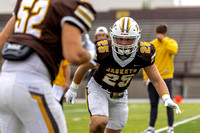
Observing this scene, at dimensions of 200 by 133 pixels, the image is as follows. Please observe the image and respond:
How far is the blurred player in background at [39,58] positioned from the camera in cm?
270

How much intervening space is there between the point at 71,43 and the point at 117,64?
6.45 feet

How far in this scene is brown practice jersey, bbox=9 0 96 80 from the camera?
2.77 meters

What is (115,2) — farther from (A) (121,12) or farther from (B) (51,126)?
(B) (51,126)

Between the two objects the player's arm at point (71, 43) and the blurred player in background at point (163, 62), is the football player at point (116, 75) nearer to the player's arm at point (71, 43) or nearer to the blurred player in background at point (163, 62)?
the player's arm at point (71, 43)

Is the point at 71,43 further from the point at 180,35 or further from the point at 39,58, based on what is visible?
the point at 180,35

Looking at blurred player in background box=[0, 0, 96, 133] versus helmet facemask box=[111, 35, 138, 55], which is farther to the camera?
helmet facemask box=[111, 35, 138, 55]

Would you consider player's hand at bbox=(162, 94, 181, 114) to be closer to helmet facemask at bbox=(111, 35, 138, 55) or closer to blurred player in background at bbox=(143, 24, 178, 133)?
helmet facemask at bbox=(111, 35, 138, 55)

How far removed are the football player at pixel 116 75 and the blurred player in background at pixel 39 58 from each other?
1539 mm

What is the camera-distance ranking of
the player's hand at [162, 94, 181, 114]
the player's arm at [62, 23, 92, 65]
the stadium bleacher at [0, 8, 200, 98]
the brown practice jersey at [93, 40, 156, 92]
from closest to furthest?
the player's arm at [62, 23, 92, 65], the player's hand at [162, 94, 181, 114], the brown practice jersey at [93, 40, 156, 92], the stadium bleacher at [0, 8, 200, 98]

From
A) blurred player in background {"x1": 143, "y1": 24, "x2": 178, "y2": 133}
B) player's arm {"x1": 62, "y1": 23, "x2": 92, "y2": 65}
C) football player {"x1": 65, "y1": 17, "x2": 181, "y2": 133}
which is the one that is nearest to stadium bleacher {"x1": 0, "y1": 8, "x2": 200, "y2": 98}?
blurred player in background {"x1": 143, "y1": 24, "x2": 178, "y2": 133}

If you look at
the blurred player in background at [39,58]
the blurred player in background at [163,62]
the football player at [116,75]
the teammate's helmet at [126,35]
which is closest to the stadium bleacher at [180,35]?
the blurred player in background at [163,62]

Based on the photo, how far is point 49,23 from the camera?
2797mm

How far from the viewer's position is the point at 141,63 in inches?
179

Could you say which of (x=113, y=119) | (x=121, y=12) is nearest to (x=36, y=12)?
(x=113, y=119)
